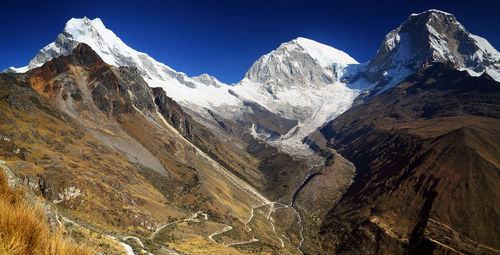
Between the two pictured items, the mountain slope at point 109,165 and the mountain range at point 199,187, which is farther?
the mountain range at point 199,187

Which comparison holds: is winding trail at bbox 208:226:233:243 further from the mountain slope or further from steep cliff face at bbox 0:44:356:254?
the mountain slope

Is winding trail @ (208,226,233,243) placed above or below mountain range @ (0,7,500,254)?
below

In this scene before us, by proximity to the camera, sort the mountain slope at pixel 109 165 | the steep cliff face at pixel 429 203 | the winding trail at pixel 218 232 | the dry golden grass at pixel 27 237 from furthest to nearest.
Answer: the steep cliff face at pixel 429 203, the winding trail at pixel 218 232, the mountain slope at pixel 109 165, the dry golden grass at pixel 27 237

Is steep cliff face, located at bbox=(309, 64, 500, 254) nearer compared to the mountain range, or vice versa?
the mountain range

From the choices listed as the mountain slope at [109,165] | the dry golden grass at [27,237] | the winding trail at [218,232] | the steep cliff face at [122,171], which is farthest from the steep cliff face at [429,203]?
the dry golden grass at [27,237]

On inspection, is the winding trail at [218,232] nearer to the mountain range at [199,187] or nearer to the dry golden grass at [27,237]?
the mountain range at [199,187]

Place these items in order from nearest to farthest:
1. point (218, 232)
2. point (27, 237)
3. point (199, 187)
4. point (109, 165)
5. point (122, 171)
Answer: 1. point (27, 237)
2. point (109, 165)
3. point (218, 232)
4. point (122, 171)
5. point (199, 187)

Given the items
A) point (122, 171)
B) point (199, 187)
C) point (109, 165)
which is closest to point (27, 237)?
point (122, 171)

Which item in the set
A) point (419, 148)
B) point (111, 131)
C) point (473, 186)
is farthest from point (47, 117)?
point (419, 148)

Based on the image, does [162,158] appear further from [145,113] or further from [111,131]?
[145,113]

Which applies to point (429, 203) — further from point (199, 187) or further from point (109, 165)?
point (109, 165)

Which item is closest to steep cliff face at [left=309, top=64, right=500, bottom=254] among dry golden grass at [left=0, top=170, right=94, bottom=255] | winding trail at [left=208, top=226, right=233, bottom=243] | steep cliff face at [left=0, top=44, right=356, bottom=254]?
steep cliff face at [left=0, top=44, right=356, bottom=254]

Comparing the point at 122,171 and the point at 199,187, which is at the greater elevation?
the point at 199,187
